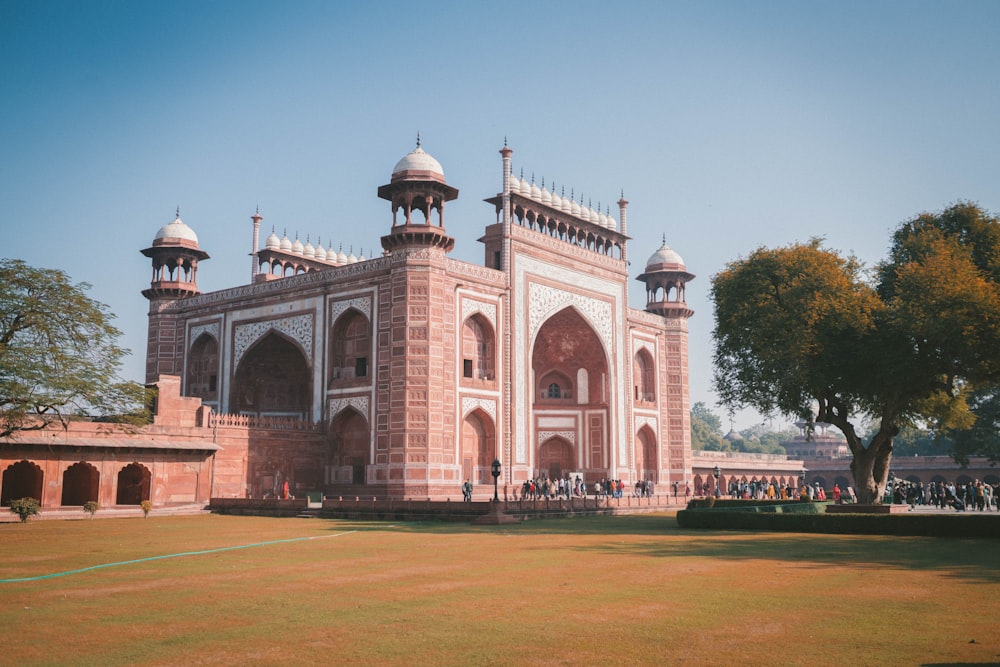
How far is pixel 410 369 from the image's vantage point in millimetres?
31406

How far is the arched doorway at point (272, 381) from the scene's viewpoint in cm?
3856

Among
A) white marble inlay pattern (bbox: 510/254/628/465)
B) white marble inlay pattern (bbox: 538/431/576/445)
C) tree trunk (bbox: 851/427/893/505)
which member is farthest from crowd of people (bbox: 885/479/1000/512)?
white marble inlay pattern (bbox: 538/431/576/445)

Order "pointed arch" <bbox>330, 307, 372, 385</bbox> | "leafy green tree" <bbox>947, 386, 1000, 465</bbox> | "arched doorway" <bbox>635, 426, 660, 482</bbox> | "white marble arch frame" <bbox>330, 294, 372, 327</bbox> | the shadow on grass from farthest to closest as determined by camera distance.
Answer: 1. "leafy green tree" <bbox>947, 386, 1000, 465</bbox>
2. "arched doorway" <bbox>635, 426, 660, 482</bbox>
3. "pointed arch" <bbox>330, 307, 372, 385</bbox>
4. "white marble arch frame" <bbox>330, 294, 372, 327</bbox>
5. the shadow on grass

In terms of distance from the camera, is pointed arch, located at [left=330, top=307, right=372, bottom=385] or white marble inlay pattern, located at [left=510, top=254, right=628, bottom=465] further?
white marble inlay pattern, located at [left=510, top=254, right=628, bottom=465]

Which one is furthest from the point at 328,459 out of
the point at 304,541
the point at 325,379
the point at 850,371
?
the point at 850,371

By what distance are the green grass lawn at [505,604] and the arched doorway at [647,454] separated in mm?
28438

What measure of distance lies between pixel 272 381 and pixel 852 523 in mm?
27828

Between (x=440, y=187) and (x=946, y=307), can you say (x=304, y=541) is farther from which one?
(x=440, y=187)

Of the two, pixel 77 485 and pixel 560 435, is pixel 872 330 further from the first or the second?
pixel 77 485

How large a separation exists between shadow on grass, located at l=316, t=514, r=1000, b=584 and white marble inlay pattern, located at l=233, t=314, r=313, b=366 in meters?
15.6

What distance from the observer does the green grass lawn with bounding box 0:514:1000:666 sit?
6.35 metres

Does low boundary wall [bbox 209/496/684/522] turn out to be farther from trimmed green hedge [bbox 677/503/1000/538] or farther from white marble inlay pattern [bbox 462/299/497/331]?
white marble inlay pattern [bbox 462/299/497/331]

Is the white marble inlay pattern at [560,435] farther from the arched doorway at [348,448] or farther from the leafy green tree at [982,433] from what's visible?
the leafy green tree at [982,433]

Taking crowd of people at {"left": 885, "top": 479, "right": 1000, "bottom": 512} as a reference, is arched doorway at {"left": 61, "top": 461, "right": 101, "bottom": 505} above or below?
above
